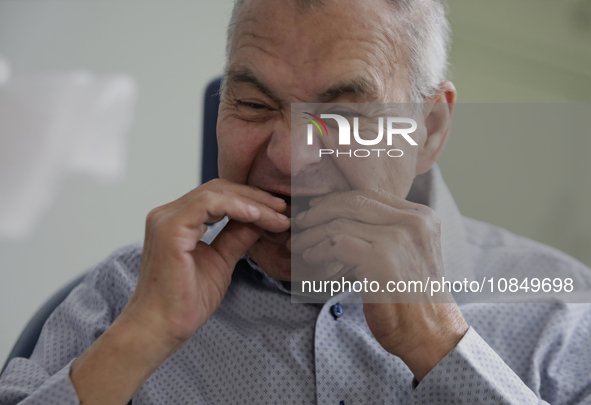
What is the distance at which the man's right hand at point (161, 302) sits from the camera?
2.80 feet

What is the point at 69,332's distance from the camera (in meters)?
1.14

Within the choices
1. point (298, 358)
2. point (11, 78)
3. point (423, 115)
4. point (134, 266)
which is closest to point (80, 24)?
point (11, 78)

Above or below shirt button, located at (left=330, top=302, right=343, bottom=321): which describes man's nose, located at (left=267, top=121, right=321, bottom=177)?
above

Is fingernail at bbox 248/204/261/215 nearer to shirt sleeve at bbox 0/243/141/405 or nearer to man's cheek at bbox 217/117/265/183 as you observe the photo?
man's cheek at bbox 217/117/265/183

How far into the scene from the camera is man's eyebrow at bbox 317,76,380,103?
0.98 m

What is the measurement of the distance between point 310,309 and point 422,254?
0.37m

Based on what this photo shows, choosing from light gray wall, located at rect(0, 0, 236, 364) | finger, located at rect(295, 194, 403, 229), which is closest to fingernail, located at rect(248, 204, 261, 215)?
finger, located at rect(295, 194, 403, 229)

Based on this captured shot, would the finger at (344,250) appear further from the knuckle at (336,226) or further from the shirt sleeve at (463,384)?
the shirt sleeve at (463,384)

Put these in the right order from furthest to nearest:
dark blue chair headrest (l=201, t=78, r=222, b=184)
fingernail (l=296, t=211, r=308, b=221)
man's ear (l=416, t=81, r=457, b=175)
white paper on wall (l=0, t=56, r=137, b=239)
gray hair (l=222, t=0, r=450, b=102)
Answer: white paper on wall (l=0, t=56, r=137, b=239)
dark blue chair headrest (l=201, t=78, r=222, b=184)
man's ear (l=416, t=81, r=457, b=175)
gray hair (l=222, t=0, r=450, b=102)
fingernail (l=296, t=211, r=308, b=221)

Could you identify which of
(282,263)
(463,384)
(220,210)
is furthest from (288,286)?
(463,384)

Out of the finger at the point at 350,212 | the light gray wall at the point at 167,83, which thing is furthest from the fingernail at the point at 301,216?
the light gray wall at the point at 167,83

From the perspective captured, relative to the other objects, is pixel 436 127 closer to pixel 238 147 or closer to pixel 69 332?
pixel 238 147

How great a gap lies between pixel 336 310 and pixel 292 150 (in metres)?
0.43

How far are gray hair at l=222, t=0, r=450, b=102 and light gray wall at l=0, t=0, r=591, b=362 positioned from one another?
97cm
